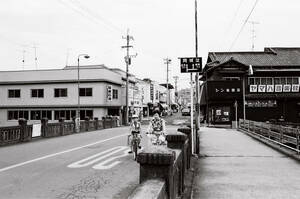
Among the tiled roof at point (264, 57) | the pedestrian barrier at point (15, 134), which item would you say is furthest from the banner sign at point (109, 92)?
the pedestrian barrier at point (15, 134)

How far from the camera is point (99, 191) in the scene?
752 centimetres

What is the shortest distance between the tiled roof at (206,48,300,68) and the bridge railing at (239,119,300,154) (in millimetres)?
15294

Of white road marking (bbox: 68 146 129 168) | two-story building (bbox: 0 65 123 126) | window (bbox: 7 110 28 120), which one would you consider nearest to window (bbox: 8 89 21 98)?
two-story building (bbox: 0 65 123 126)

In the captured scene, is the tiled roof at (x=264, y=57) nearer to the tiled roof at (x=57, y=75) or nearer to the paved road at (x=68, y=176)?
the tiled roof at (x=57, y=75)

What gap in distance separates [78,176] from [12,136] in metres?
11.5

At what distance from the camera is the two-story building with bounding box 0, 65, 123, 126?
151ft

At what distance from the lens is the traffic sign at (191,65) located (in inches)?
503

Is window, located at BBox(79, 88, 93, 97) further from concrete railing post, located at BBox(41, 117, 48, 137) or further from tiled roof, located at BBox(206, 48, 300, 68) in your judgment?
concrete railing post, located at BBox(41, 117, 48, 137)

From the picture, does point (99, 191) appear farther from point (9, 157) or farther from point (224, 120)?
point (224, 120)

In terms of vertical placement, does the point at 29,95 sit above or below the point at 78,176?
above

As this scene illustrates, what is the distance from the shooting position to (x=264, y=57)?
44.6 m

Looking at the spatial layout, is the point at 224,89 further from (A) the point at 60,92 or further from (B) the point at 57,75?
(B) the point at 57,75

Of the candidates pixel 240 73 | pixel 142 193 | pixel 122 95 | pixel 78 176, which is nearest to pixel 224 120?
pixel 240 73

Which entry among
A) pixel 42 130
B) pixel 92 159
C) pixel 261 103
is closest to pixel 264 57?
pixel 261 103
